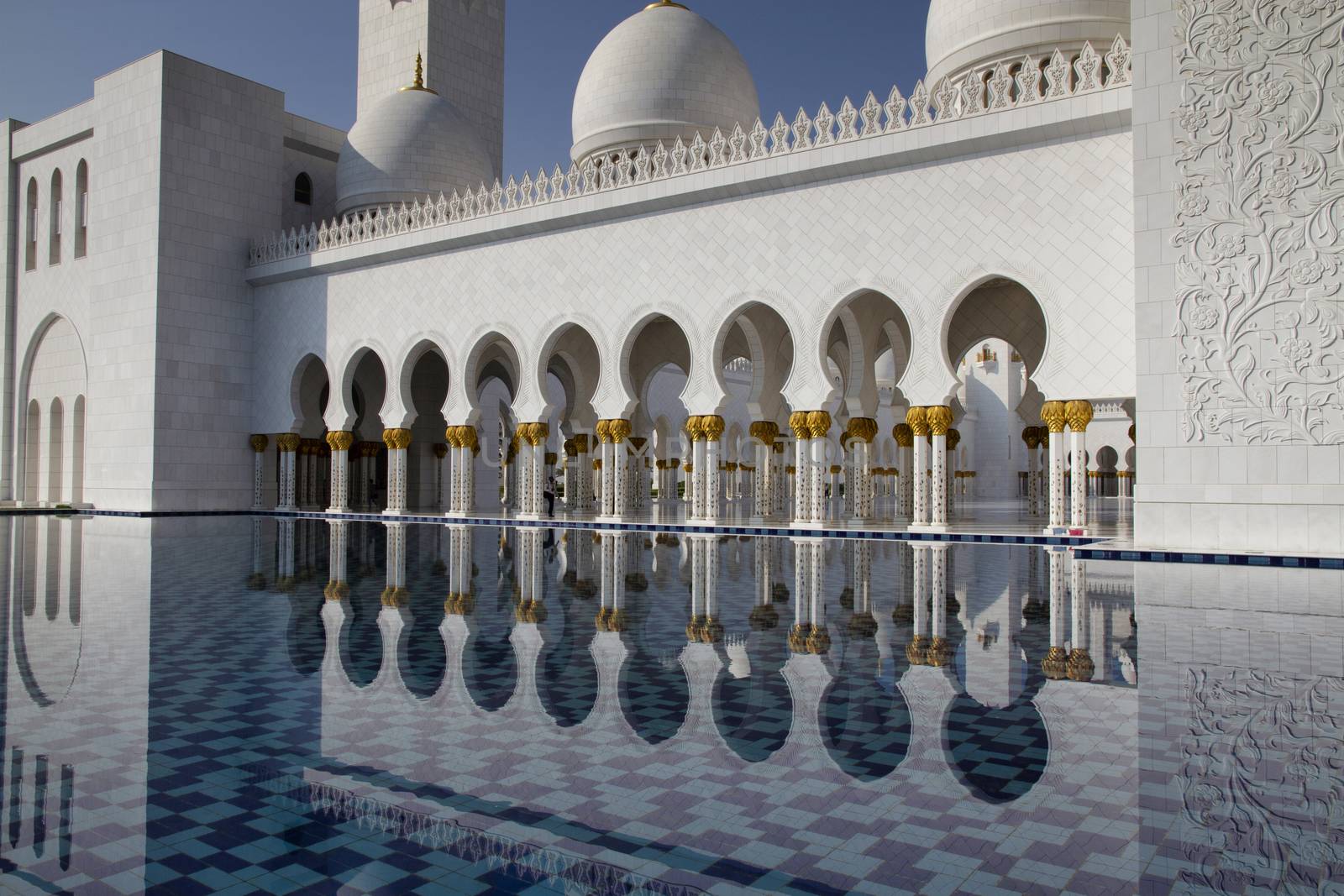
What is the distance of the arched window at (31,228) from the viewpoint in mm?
12547

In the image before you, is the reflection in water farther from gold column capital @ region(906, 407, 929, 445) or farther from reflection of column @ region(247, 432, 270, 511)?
reflection of column @ region(247, 432, 270, 511)

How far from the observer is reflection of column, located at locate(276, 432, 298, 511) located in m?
11.1

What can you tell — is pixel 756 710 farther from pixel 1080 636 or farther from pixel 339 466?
pixel 339 466

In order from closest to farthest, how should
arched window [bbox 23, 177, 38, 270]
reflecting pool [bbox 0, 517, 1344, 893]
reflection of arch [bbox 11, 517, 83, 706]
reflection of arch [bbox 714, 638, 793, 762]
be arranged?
1. reflecting pool [bbox 0, 517, 1344, 893]
2. reflection of arch [bbox 714, 638, 793, 762]
3. reflection of arch [bbox 11, 517, 83, 706]
4. arched window [bbox 23, 177, 38, 270]

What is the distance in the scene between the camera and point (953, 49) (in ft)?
28.2

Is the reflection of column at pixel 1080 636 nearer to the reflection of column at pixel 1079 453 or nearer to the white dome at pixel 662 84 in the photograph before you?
the reflection of column at pixel 1079 453

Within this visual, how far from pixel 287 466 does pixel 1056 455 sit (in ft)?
26.8

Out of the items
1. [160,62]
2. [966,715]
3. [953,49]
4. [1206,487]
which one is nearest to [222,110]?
[160,62]

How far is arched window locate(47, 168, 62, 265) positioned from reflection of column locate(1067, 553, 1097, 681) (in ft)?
40.9

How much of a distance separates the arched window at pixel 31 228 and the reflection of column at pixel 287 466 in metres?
4.53

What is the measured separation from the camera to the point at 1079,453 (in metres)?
6.64

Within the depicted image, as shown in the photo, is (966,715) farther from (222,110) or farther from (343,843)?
(222,110)

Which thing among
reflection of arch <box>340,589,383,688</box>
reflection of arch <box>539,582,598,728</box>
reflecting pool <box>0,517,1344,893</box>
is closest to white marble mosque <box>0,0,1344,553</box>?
reflecting pool <box>0,517,1344,893</box>

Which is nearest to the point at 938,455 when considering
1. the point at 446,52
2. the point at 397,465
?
the point at 397,465
